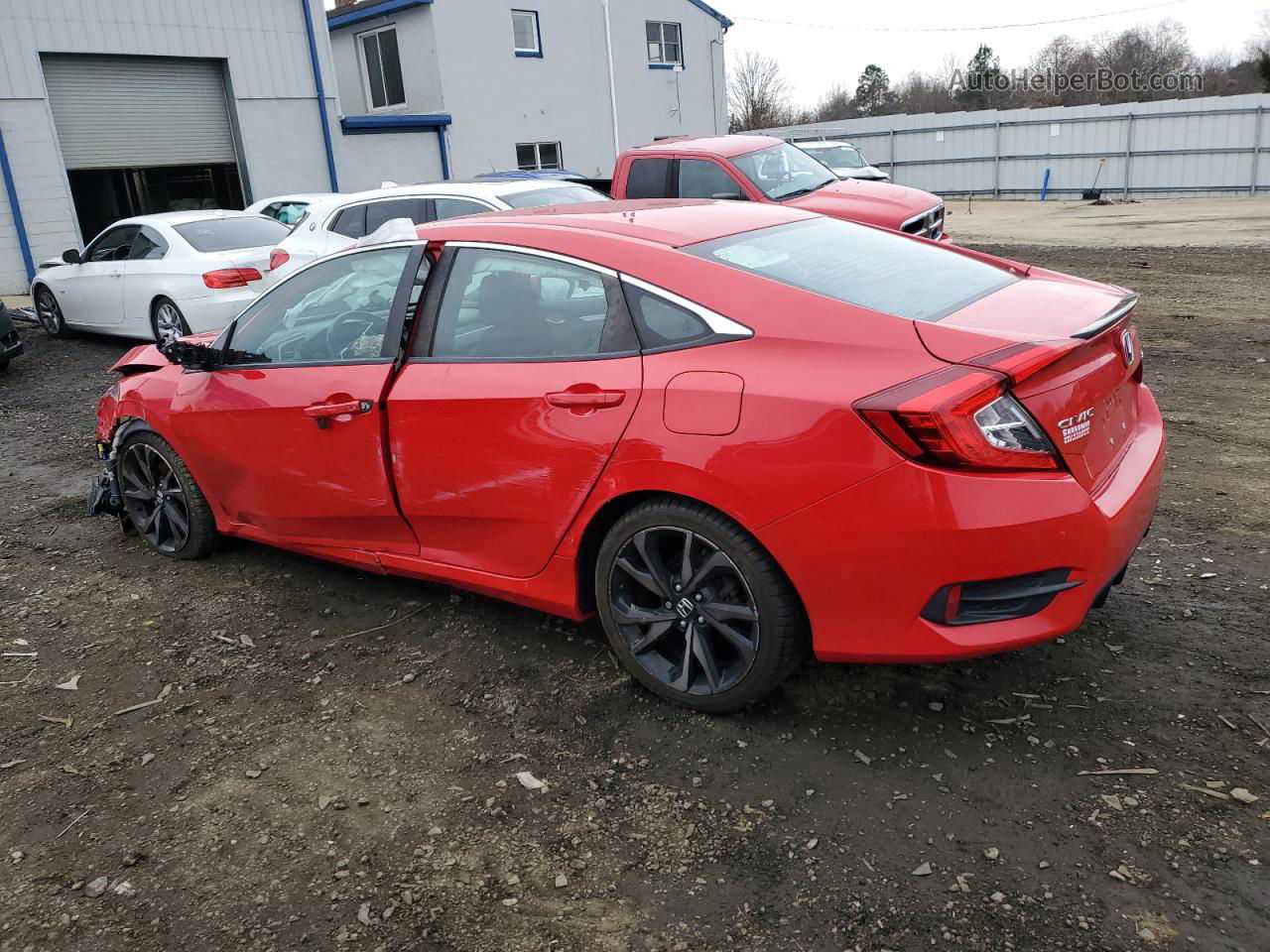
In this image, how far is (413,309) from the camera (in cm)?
391

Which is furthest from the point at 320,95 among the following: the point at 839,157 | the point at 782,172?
the point at 782,172

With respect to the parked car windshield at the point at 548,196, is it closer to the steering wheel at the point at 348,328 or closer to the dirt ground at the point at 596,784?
the steering wheel at the point at 348,328

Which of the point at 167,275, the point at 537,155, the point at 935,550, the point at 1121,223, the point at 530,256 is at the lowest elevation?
the point at 1121,223

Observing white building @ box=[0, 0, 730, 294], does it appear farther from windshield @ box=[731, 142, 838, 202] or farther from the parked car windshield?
windshield @ box=[731, 142, 838, 202]

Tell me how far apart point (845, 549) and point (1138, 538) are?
3.34 feet

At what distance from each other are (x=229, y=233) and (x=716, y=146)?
209 inches

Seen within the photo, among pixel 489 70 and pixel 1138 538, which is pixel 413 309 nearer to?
pixel 1138 538

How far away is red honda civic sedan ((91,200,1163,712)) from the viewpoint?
110 inches

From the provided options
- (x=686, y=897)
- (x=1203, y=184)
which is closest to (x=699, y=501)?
(x=686, y=897)

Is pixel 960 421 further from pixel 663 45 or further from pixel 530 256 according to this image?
pixel 663 45

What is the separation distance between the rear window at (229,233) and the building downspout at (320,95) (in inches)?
402

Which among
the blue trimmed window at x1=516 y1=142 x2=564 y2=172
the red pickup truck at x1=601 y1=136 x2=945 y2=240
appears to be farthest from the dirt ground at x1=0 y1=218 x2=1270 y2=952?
the blue trimmed window at x1=516 y1=142 x2=564 y2=172

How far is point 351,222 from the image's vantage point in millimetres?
10195

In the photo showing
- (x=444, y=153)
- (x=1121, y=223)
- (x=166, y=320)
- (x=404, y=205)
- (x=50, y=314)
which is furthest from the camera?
(x=444, y=153)
